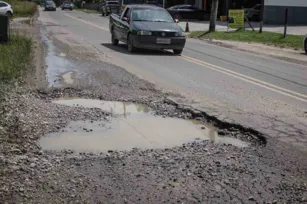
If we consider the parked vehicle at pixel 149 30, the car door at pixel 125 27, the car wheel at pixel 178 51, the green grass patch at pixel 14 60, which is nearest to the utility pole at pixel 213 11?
the parked vehicle at pixel 149 30

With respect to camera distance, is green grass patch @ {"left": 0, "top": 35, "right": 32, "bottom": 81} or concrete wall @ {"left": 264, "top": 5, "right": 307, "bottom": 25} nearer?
green grass patch @ {"left": 0, "top": 35, "right": 32, "bottom": 81}

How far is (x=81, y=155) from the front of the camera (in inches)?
199

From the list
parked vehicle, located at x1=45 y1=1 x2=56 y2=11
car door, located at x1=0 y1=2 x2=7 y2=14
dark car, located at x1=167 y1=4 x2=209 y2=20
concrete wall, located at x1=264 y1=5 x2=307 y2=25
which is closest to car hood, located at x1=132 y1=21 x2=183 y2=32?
concrete wall, located at x1=264 y1=5 x2=307 y2=25

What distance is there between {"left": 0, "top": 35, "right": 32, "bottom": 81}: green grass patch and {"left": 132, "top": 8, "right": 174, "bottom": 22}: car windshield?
4016mm

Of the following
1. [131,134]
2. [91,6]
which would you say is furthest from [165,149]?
[91,6]

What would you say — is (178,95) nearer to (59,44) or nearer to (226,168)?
(226,168)

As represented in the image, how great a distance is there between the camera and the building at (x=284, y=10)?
33594mm

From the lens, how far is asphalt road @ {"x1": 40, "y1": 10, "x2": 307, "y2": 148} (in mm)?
6762

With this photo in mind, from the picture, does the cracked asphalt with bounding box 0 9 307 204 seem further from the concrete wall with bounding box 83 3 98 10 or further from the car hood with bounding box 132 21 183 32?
the concrete wall with bounding box 83 3 98 10

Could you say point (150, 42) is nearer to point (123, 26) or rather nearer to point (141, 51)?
point (141, 51)

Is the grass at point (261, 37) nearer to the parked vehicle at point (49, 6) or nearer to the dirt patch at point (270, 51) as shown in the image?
the dirt patch at point (270, 51)

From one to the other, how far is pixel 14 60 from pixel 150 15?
269 inches

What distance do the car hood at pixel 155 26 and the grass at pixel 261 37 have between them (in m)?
7.42

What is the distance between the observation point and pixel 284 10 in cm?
3378
